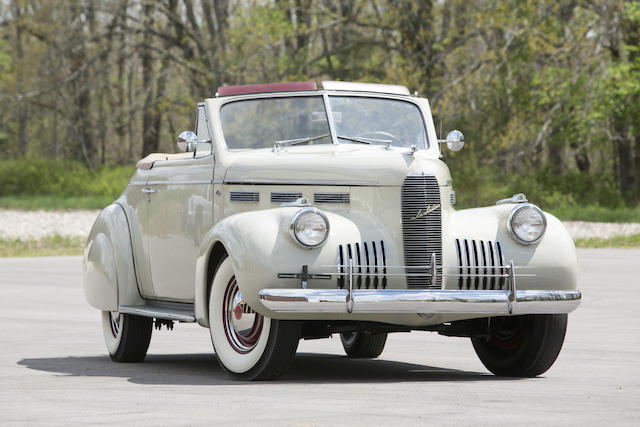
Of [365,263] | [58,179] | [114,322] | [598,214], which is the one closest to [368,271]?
[365,263]

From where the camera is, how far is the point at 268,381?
7.72 metres

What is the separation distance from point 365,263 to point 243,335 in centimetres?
98

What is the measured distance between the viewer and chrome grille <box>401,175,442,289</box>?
7.98 m

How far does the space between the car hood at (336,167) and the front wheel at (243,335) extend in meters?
0.79

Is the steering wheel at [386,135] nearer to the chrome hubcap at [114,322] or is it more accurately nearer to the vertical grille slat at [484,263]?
the vertical grille slat at [484,263]

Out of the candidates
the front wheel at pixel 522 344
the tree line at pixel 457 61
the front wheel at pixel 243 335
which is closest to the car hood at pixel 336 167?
the front wheel at pixel 243 335

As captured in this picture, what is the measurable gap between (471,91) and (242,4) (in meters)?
9.87

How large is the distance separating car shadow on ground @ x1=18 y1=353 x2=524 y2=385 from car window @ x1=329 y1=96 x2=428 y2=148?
1.77 metres

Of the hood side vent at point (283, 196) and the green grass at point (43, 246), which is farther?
the green grass at point (43, 246)

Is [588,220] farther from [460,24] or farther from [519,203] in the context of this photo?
[519,203]

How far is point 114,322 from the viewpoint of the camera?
10.1 metres

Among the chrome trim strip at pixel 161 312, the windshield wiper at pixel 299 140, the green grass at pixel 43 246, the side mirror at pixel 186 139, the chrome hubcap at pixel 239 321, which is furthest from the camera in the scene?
the green grass at pixel 43 246

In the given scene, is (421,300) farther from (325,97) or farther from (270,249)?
(325,97)

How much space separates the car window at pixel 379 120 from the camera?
9.17 meters
